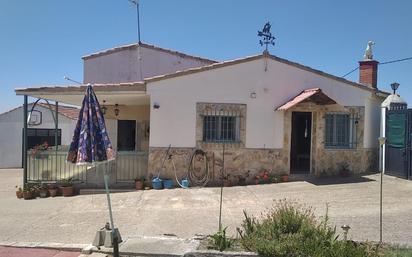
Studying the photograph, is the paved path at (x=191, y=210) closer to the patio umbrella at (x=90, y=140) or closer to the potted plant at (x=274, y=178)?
the potted plant at (x=274, y=178)

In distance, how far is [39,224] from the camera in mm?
8922

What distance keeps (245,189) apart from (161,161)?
2884 mm

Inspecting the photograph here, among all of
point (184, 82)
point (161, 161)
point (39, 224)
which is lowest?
point (39, 224)

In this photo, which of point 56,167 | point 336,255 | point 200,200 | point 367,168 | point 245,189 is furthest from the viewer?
point 367,168

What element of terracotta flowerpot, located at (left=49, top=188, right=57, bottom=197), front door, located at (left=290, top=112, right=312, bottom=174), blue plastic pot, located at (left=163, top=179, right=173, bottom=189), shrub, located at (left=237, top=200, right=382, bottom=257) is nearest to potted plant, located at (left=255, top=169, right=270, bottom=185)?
front door, located at (left=290, top=112, right=312, bottom=174)

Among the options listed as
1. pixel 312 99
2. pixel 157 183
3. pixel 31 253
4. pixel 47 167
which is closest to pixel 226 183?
pixel 157 183

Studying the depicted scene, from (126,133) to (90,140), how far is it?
14.0 meters

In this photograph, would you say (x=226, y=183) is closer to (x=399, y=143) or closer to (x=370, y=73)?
(x=399, y=143)

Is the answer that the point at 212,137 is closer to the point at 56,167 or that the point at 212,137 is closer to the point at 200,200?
the point at 200,200

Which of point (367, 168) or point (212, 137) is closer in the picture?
point (212, 137)

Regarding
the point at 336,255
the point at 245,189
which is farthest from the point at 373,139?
the point at 336,255

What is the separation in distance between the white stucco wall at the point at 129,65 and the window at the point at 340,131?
7959 millimetres

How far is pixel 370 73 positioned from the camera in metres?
15.9

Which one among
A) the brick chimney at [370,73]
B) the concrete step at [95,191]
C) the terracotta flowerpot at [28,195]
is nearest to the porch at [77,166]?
the concrete step at [95,191]
